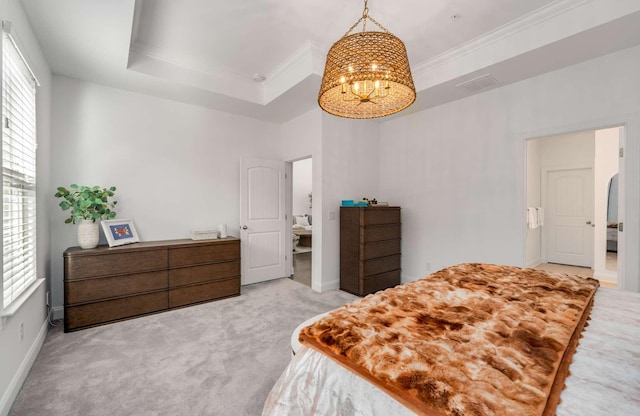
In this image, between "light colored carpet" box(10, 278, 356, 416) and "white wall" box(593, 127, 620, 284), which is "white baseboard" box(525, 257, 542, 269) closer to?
"white wall" box(593, 127, 620, 284)

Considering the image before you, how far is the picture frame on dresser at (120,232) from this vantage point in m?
3.12

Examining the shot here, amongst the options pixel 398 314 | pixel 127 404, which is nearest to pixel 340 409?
pixel 398 314

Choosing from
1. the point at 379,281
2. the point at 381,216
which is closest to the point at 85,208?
the point at 381,216

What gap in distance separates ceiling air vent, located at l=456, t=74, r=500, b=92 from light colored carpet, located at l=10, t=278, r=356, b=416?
3111 mm

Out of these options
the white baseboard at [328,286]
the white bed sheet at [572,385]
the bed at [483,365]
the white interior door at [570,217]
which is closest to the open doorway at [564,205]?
the white interior door at [570,217]

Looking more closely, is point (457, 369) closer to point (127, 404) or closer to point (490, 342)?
point (490, 342)

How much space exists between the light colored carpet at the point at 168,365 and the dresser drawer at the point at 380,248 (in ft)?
3.39

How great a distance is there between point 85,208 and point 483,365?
3.54 metres

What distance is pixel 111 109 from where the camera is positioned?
132 inches

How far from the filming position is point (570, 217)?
5547 millimetres

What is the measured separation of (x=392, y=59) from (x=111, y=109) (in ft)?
11.0

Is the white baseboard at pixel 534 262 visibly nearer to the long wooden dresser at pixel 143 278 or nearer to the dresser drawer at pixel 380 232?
the dresser drawer at pixel 380 232

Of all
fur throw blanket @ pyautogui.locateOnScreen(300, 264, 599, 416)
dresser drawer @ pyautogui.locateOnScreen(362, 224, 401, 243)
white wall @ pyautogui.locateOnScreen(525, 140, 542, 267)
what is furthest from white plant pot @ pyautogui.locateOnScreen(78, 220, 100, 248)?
white wall @ pyautogui.locateOnScreen(525, 140, 542, 267)

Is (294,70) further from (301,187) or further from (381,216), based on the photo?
(301,187)
